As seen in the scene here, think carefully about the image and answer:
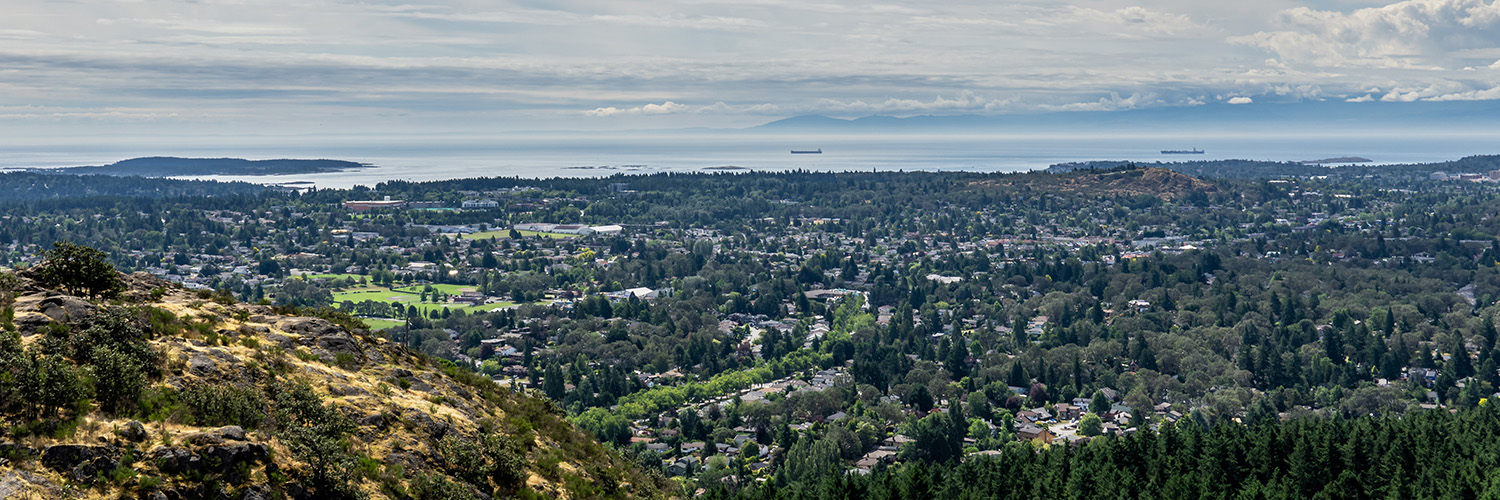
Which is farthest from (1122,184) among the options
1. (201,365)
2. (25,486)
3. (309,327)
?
(25,486)

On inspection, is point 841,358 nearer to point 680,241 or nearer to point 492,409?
point 492,409

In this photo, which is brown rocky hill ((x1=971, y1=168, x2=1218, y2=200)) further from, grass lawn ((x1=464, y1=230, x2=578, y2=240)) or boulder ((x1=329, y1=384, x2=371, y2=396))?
boulder ((x1=329, y1=384, x2=371, y2=396))

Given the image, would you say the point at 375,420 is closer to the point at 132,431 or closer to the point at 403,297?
the point at 132,431

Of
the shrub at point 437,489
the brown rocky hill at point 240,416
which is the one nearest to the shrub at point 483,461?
the brown rocky hill at point 240,416

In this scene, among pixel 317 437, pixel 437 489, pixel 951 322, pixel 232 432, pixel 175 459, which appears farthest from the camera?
pixel 951 322

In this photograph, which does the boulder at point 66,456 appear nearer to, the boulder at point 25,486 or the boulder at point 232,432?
the boulder at point 25,486

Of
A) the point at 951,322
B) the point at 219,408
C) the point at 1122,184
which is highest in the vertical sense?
the point at 219,408
